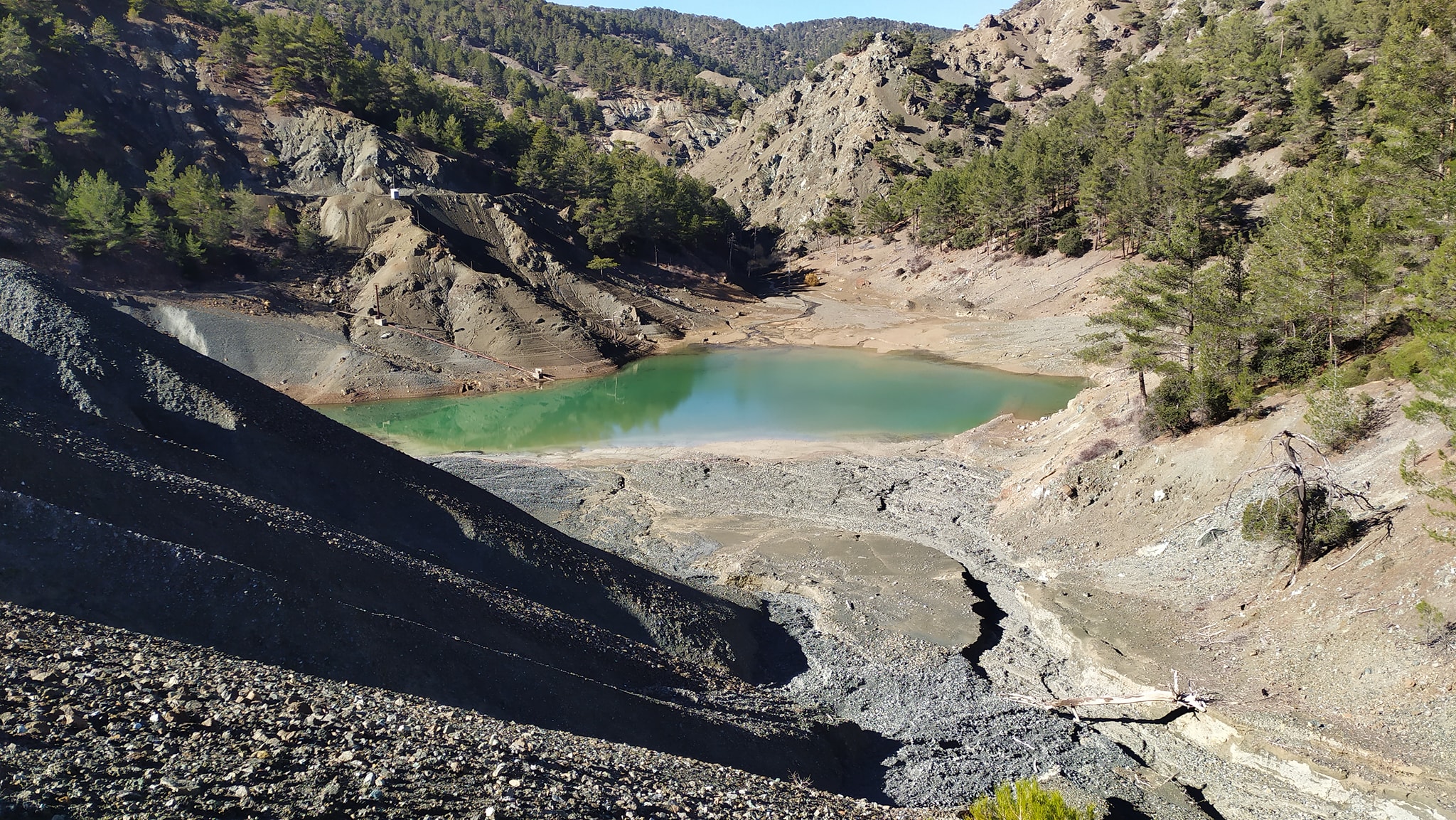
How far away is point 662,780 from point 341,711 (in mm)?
3935

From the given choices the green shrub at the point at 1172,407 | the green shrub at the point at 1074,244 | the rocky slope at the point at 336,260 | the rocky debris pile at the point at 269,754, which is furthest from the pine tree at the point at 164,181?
the green shrub at the point at 1074,244

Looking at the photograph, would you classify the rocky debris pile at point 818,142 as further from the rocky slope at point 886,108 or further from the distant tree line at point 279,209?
the distant tree line at point 279,209

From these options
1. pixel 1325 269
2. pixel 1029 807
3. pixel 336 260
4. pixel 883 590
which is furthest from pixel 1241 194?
pixel 336 260

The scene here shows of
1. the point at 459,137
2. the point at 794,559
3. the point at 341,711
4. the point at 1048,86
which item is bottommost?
the point at 794,559

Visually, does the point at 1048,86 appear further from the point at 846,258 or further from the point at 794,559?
the point at 794,559

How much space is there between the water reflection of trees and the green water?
0.30 feet

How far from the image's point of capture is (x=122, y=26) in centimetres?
6500

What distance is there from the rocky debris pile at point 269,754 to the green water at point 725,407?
30546 millimetres

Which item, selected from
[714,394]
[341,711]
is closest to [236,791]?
[341,711]

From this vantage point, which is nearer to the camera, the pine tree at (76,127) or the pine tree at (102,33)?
the pine tree at (76,127)

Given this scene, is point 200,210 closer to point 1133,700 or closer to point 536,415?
point 536,415

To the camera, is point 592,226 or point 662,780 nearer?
point 662,780

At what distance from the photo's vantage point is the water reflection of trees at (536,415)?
Answer: 42.7 m

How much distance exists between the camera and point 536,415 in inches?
1865
